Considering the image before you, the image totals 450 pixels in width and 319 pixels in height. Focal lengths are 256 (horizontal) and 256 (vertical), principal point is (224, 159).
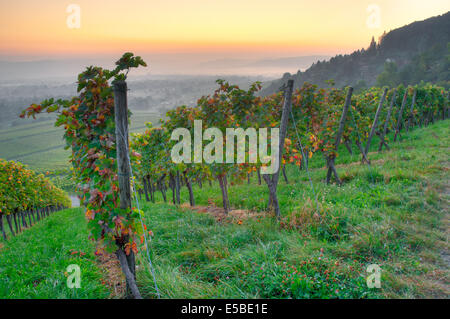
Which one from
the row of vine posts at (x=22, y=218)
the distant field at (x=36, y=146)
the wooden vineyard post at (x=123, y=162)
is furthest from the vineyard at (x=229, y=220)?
the distant field at (x=36, y=146)

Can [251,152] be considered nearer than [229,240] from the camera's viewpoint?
No

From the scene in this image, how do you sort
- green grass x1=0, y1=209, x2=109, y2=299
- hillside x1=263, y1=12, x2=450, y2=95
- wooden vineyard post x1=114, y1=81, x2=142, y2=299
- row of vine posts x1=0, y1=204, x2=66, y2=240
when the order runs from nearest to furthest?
1. wooden vineyard post x1=114, y1=81, x2=142, y2=299
2. green grass x1=0, y1=209, x2=109, y2=299
3. row of vine posts x1=0, y1=204, x2=66, y2=240
4. hillside x1=263, y1=12, x2=450, y2=95

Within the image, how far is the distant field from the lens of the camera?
6135 cm

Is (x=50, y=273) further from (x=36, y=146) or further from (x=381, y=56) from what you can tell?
(x=381, y=56)

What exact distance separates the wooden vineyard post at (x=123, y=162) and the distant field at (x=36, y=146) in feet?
184

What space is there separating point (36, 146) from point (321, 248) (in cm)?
9719

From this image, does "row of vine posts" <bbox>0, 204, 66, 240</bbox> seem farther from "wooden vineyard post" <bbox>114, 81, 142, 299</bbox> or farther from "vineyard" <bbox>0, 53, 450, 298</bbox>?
"wooden vineyard post" <bbox>114, 81, 142, 299</bbox>

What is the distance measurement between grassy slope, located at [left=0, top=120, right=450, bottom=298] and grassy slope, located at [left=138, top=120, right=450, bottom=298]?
16 mm

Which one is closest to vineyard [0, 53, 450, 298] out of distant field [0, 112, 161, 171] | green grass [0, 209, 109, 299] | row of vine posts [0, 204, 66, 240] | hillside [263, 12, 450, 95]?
green grass [0, 209, 109, 299]

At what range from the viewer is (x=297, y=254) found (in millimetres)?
3727

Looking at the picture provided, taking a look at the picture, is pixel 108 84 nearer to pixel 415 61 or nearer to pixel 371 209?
pixel 371 209
